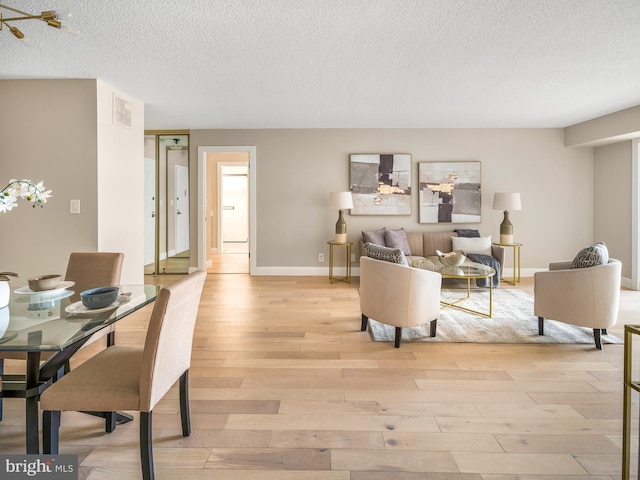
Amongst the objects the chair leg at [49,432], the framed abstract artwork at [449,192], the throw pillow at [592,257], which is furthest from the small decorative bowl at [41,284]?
the framed abstract artwork at [449,192]

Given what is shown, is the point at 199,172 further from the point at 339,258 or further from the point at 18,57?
the point at 18,57

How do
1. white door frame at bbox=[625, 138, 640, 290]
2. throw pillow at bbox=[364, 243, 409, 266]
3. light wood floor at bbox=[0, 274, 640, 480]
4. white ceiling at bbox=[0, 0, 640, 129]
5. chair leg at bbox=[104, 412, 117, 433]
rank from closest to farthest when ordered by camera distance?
light wood floor at bbox=[0, 274, 640, 480] → chair leg at bbox=[104, 412, 117, 433] → white ceiling at bbox=[0, 0, 640, 129] → throw pillow at bbox=[364, 243, 409, 266] → white door frame at bbox=[625, 138, 640, 290]

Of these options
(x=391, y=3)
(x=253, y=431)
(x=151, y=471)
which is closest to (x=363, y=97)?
(x=391, y=3)

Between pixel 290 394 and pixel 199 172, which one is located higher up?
pixel 199 172

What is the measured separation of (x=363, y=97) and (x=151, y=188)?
4520 millimetres

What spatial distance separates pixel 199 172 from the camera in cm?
668

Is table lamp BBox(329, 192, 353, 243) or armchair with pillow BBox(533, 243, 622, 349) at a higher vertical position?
table lamp BBox(329, 192, 353, 243)

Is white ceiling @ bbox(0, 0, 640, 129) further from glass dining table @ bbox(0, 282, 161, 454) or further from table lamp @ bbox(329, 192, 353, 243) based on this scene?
glass dining table @ bbox(0, 282, 161, 454)

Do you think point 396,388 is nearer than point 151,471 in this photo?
No

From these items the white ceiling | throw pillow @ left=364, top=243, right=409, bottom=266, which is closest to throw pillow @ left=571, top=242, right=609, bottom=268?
throw pillow @ left=364, top=243, right=409, bottom=266

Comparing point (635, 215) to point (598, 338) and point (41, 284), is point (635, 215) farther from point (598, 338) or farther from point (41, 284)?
point (41, 284)

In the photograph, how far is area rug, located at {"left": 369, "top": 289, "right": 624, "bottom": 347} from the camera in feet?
11.6

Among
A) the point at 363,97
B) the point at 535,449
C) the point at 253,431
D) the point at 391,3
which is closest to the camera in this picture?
the point at 535,449

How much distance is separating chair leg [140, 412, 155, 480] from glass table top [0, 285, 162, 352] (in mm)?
399
